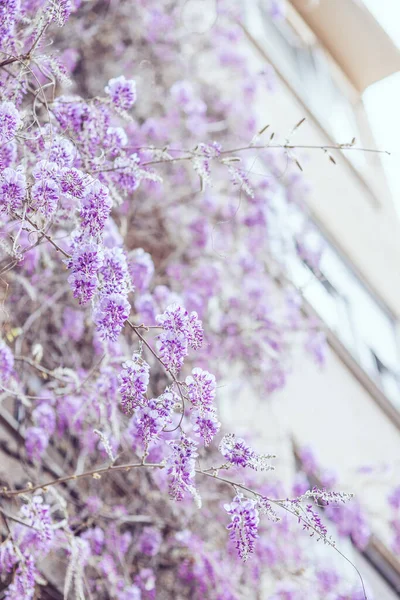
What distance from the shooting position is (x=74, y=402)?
2754 millimetres

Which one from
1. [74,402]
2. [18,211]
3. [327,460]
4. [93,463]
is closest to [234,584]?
[93,463]

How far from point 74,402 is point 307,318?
285cm

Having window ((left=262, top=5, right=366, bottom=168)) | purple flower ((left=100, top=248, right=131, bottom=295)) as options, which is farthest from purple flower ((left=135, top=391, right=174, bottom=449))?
window ((left=262, top=5, right=366, bottom=168))

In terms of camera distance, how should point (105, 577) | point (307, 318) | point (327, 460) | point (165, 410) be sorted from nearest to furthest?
1. point (165, 410)
2. point (105, 577)
3. point (327, 460)
4. point (307, 318)

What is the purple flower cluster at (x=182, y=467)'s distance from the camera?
1357 millimetres

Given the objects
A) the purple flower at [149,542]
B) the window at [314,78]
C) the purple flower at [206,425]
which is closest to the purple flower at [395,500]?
the purple flower at [149,542]

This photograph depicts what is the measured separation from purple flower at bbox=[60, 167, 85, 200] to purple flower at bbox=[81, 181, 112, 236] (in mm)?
16

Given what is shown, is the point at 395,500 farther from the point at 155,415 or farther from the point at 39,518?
the point at 155,415

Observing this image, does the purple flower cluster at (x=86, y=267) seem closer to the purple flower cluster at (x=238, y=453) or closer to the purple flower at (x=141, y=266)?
the purple flower cluster at (x=238, y=453)

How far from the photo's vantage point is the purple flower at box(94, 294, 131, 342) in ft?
4.28

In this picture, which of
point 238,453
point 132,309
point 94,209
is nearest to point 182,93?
point 132,309

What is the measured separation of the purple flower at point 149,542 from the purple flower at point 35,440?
708 millimetres

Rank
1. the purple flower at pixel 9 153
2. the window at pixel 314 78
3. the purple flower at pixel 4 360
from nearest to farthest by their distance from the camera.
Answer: the purple flower at pixel 9 153, the purple flower at pixel 4 360, the window at pixel 314 78

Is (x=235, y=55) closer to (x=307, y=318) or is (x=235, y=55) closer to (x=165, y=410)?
(x=307, y=318)
